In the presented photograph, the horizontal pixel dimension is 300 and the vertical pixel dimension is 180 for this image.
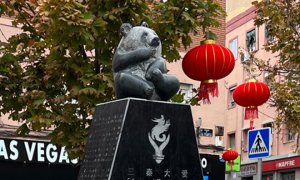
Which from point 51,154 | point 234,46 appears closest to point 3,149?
point 51,154

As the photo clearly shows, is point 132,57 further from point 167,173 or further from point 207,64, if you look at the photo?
point 207,64

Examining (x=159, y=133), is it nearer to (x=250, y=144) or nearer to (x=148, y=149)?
(x=148, y=149)

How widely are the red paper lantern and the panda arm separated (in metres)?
3.20

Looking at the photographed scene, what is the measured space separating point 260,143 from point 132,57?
313 centimetres

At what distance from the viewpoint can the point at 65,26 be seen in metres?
9.35

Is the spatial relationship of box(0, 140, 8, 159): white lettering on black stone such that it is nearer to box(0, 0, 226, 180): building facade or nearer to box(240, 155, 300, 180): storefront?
box(0, 0, 226, 180): building facade

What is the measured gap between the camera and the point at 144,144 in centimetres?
645

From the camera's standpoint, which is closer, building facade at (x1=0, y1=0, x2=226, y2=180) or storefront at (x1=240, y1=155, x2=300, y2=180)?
building facade at (x1=0, y1=0, x2=226, y2=180)

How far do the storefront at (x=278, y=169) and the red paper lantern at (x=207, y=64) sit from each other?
22.0 m

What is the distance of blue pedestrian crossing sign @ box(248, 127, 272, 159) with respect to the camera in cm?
912

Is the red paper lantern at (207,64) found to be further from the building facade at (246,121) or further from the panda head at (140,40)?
the building facade at (246,121)

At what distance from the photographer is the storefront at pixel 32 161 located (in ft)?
49.1

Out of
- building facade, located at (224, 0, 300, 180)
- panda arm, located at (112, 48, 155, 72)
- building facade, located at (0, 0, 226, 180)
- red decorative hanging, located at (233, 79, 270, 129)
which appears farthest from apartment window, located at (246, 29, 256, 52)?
panda arm, located at (112, 48, 155, 72)

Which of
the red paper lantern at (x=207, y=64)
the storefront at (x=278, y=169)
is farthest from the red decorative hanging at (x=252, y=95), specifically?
the storefront at (x=278, y=169)
